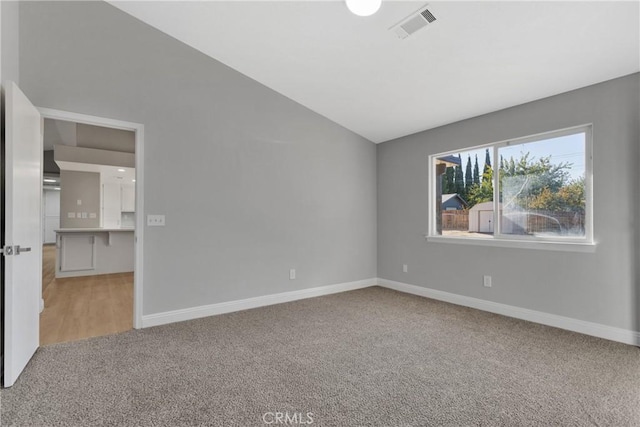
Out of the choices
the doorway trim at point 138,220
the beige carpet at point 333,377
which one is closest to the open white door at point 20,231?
the beige carpet at point 333,377

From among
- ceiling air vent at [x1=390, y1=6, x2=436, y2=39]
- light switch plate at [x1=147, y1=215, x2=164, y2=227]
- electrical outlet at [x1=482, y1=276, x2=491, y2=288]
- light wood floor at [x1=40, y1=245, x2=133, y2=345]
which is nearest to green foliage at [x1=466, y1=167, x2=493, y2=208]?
electrical outlet at [x1=482, y1=276, x2=491, y2=288]

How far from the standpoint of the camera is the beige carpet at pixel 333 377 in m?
1.76

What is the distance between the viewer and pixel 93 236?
232 inches

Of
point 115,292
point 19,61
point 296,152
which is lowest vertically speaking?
point 115,292

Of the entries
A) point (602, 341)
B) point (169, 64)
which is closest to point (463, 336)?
point (602, 341)

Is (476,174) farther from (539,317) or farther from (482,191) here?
(539,317)

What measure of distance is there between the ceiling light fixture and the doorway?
2332 mm

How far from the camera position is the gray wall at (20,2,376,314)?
288cm

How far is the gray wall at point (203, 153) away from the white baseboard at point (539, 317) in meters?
1.32

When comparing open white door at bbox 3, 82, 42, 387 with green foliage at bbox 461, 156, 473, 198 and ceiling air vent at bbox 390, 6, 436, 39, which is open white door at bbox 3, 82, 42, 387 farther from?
green foliage at bbox 461, 156, 473, 198

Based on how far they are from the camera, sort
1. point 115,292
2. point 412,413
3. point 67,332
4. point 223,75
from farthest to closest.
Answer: point 115,292, point 223,75, point 67,332, point 412,413

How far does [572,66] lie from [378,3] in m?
1.86

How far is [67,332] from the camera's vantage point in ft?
9.93

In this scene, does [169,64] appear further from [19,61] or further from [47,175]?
[47,175]
